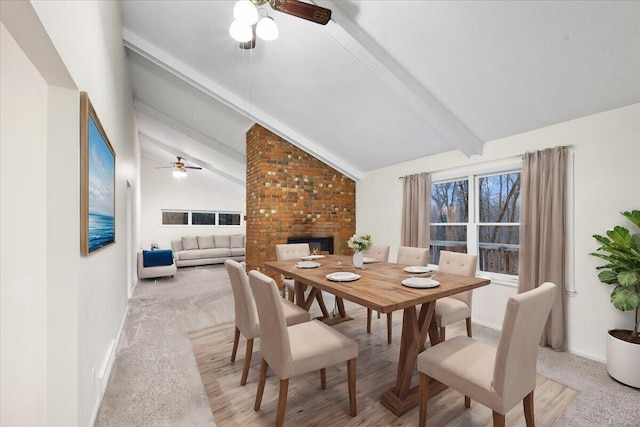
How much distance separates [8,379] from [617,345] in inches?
153

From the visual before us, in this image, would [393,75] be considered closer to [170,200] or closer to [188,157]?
[188,157]

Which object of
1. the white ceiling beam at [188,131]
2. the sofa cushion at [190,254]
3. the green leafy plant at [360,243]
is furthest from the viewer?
the sofa cushion at [190,254]

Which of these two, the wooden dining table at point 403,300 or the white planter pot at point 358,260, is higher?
the white planter pot at point 358,260

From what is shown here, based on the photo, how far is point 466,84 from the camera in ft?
8.47

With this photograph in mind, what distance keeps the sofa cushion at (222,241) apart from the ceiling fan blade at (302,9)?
729 cm

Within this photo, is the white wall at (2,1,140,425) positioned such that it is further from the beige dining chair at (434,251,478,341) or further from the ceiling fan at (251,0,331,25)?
the beige dining chair at (434,251,478,341)

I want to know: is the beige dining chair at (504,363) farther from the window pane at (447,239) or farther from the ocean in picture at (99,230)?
the window pane at (447,239)

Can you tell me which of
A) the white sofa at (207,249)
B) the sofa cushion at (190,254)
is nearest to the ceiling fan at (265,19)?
the white sofa at (207,249)

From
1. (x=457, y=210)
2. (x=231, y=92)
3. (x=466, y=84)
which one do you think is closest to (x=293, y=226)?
(x=231, y=92)

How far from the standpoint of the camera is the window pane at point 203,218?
866 centimetres

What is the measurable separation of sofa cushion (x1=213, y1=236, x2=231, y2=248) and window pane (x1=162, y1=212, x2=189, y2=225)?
1175 mm

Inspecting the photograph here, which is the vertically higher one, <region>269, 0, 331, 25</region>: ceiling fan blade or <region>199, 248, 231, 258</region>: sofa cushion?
<region>269, 0, 331, 25</region>: ceiling fan blade

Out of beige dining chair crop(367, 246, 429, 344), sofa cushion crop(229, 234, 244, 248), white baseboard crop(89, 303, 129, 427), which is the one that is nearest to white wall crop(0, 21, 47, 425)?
white baseboard crop(89, 303, 129, 427)

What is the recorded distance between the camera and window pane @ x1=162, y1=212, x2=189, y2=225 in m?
8.27
